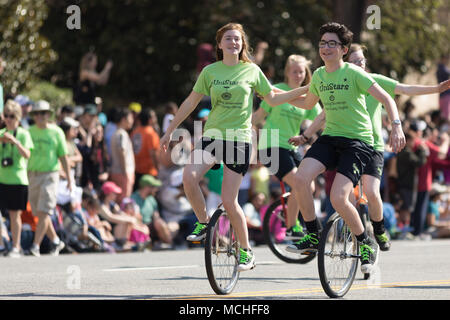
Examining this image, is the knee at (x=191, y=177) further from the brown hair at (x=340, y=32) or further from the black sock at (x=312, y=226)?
the brown hair at (x=340, y=32)

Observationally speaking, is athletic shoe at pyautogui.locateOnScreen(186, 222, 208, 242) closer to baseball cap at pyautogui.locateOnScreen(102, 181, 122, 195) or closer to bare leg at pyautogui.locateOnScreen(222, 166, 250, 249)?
bare leg at pyautogui.locateOnScreen(222, 166, 250, 249)

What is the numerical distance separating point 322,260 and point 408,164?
30.8 feet

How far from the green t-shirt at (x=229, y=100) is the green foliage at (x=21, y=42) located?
1015 cm

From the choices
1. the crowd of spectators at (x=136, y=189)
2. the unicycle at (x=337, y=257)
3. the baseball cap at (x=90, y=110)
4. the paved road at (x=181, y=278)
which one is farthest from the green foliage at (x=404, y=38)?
the unicycle at (x=337, y=257)

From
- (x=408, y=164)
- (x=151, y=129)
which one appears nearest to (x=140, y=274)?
(x=151, y=129)

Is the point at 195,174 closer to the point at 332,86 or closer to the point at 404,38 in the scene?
the point at 332,86

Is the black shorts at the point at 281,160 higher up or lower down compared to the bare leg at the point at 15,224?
higher up

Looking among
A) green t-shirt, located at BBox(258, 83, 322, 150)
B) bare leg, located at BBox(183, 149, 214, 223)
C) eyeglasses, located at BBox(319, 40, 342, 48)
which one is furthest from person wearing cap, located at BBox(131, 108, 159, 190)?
eyeglasses, located at BBox(319, 40, 342, 48)

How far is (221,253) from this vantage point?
9.39m

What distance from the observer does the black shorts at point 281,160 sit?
12414mm

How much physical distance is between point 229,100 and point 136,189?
25.5 ft

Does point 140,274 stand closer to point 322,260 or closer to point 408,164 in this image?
point 322,260

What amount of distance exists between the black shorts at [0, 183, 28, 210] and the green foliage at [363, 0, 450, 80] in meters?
12.5
